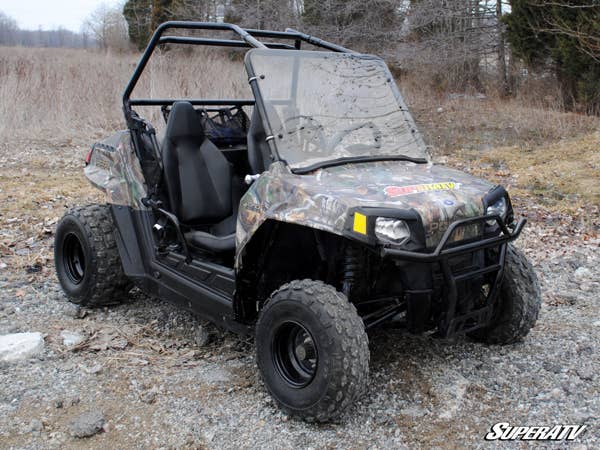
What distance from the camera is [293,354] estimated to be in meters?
3.34

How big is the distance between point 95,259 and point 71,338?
62 centimetres

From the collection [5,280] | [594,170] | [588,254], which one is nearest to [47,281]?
[5,280]

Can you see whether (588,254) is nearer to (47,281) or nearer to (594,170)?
(594,170)

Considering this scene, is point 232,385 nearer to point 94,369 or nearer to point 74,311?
point 94,369

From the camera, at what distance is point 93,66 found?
1548 cm

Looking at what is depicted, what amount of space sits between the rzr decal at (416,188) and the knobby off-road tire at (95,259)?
2.25m

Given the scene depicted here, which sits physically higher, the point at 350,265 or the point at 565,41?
the point at 565,41

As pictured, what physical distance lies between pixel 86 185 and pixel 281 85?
573 centimetres

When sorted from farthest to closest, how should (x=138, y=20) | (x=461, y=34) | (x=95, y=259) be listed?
1. (x=138, y=20)
2. (x=461, y=34)
3. (x=95, y=259)

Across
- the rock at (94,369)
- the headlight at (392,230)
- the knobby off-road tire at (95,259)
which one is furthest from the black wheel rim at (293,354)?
the knobby off-road tire at (95,259)

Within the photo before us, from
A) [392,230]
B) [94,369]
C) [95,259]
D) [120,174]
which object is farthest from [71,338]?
[392,230]

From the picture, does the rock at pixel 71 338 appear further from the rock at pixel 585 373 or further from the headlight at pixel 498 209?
the rock at pixel 585 373

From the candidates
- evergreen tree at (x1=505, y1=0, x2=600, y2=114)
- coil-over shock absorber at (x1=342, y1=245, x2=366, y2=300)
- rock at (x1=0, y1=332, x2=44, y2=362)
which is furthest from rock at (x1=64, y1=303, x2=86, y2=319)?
evergreen tree at (x1=505, y1=0, x2=600, y2=114)

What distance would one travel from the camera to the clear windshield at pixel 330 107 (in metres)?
3.57
